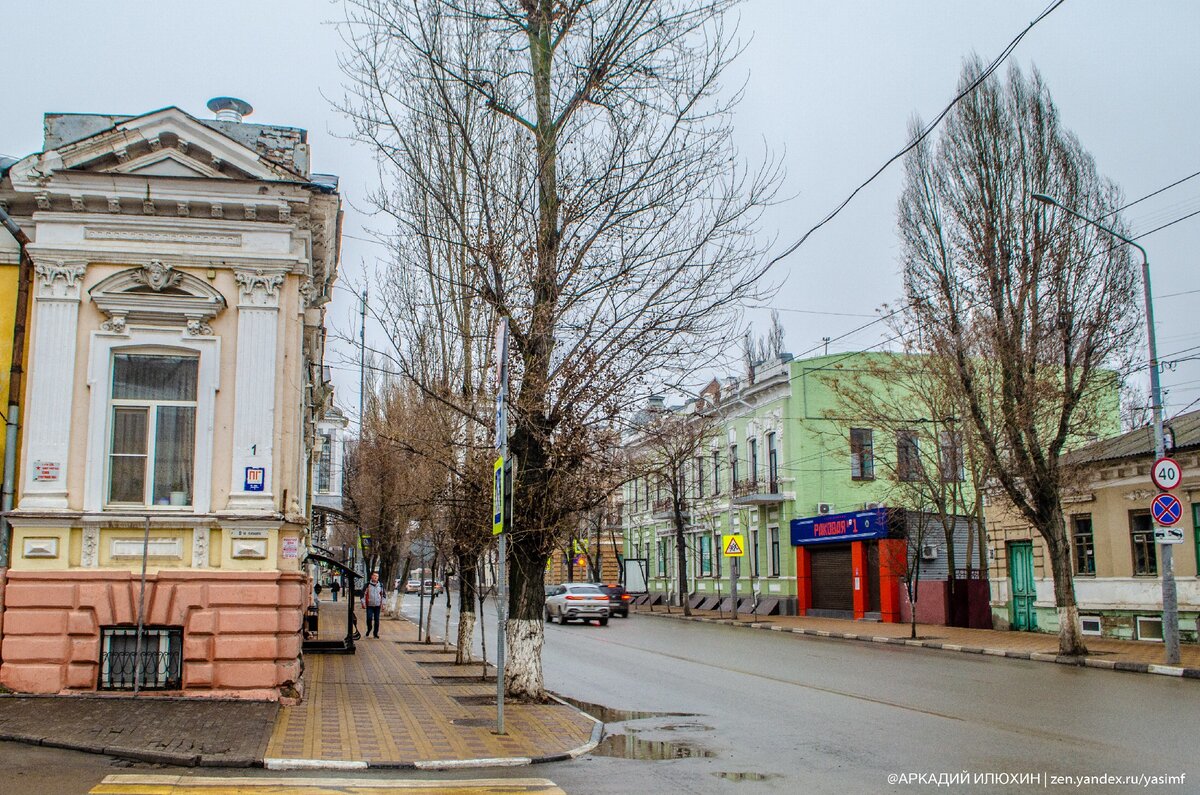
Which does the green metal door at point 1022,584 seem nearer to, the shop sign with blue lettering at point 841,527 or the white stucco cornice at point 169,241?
the shop sign with blue lettering at point 841,527

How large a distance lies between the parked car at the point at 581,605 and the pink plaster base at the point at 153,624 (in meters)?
25.0

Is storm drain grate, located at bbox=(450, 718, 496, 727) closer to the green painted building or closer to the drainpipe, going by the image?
the drainpipe

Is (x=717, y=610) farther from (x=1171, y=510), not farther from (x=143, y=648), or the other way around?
(x=143, y=648)

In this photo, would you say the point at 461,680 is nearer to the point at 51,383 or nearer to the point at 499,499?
the point at 499,499

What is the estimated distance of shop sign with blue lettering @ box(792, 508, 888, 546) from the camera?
37906mm

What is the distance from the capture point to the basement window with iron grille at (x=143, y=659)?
1309 cm

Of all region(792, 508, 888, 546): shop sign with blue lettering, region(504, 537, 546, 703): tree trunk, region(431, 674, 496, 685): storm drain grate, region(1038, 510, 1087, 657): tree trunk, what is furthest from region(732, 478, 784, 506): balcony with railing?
region(504, 537, 546, 703): tree trunk

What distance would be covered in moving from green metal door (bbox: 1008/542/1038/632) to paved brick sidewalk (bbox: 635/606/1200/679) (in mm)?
698

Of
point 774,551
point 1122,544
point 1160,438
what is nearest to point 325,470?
point 774,551

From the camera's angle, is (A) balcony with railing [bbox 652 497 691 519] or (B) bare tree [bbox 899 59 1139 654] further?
(A) balcony with railing [bbox 652 497 691 519]

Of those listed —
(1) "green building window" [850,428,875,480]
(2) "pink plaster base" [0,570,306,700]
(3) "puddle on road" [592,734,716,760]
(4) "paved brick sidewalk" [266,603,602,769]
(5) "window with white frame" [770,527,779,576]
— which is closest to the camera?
(4) "paved brick sidewalk" [266,603,602,769]

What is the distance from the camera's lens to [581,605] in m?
37.9

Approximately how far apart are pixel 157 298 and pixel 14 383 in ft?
6.73

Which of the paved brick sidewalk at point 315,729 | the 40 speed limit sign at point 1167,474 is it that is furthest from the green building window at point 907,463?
the paved brick sidewalk at point 315,729
